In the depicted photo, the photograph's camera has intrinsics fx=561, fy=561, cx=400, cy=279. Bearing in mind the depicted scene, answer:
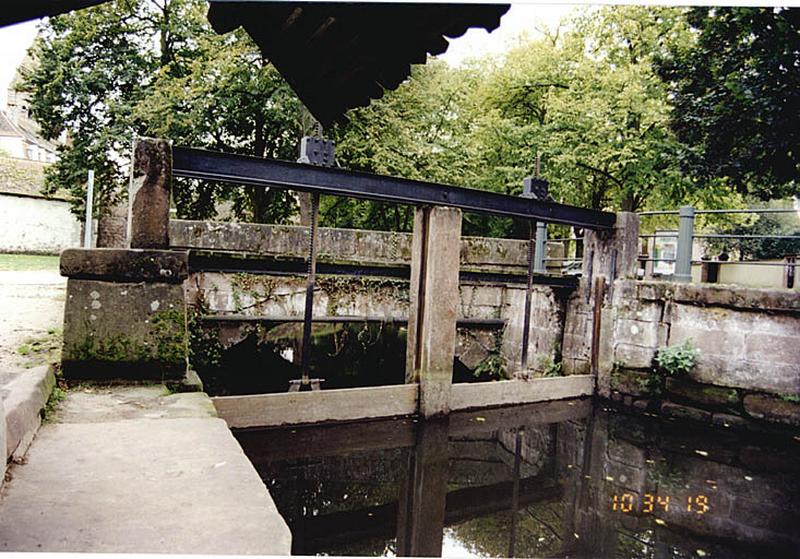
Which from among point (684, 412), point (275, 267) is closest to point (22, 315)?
point (275, 267)

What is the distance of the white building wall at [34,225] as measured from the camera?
636 inches

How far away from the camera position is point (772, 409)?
5.19 metres

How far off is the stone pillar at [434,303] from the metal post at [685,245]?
2.64 metres

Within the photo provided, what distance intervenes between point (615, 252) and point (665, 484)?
2.86m

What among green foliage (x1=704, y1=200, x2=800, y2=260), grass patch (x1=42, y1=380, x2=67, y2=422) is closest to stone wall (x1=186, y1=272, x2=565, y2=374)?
grass patch (x1=42, y1=380, x2=67, y2=422)

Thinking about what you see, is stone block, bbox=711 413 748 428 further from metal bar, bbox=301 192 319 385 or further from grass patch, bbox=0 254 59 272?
grass patch, bbox=0 254 59 272

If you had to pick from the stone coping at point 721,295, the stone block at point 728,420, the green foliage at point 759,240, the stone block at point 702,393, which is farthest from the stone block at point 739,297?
the green foliage at point 759,240

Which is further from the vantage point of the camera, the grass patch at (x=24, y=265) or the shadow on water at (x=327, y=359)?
the grass patch at (x=24, y=265)

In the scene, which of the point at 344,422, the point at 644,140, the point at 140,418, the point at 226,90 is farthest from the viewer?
Result: the point at 644,140

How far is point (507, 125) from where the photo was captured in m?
13.5

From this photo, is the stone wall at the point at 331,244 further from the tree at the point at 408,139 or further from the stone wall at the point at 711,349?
the tree at the point at 408,139

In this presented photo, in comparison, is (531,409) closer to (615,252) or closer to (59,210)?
(615,252)

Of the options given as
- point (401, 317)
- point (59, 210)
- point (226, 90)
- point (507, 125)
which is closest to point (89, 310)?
point (401, 317)

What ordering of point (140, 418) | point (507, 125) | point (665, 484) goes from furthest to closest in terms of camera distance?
point (507, 125) < point (665, 484) < point (140, 418)
